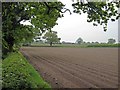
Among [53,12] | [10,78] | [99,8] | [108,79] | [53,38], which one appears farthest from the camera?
[53,38]

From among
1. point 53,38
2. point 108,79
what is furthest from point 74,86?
point 53,38

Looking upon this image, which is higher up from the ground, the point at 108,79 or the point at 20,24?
the point at 20,24

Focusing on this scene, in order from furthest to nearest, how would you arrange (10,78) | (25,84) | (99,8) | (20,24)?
(20,24)
(99,8)
(10,78)
(25,84)

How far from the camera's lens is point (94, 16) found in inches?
470

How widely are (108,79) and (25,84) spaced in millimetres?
8860

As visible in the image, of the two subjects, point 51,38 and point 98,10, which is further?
point 51,38

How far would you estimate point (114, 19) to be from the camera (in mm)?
11008

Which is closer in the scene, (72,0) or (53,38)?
(72,0)

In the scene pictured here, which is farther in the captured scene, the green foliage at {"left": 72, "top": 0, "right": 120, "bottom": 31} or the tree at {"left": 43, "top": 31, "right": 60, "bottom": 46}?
the tree at {"left": 43, "top": 31, "right": 60, "bottom": 46}

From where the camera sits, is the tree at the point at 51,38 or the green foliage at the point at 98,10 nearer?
the green foliage at the point at 98,10

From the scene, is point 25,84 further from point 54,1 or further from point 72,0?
point 54,1

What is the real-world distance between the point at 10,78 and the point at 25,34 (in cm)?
2653

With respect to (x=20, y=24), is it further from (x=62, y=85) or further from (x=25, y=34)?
(x=62, y=85)

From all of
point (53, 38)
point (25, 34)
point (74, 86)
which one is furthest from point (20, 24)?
point (53, 38)
